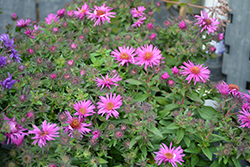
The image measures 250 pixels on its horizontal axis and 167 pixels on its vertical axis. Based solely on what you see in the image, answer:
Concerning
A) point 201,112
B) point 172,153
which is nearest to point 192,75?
point 201,112

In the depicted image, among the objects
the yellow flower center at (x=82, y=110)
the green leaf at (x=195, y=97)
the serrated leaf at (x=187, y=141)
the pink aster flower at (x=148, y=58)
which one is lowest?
the serrated leaf at (x=187, y=141)

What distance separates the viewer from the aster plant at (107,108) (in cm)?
109

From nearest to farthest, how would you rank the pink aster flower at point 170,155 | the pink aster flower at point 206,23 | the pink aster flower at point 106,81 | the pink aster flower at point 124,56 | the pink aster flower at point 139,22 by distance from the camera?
the pink aster flower at point 170,155
the pink aster flower at point 106,81
the pink aster flower at point 124,56
the pink aster flower at point 206,23
the pink aster flower at point 139,22

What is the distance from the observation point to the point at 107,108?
1181 millimetres

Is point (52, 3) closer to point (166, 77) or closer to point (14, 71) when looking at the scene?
point (14, 71)

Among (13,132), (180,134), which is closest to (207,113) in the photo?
(180,134)

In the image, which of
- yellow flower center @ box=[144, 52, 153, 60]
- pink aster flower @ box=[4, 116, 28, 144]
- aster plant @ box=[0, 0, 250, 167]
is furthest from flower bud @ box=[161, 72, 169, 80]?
pink aster flower @ box=[4, 116, 28, 144]

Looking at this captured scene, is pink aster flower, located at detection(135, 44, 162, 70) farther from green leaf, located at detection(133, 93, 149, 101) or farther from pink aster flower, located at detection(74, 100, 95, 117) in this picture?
pink aster flower, located at detection(74, 100, 95, 117)

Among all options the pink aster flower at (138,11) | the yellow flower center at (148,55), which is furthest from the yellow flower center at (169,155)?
the pink aster flower at (138,11)

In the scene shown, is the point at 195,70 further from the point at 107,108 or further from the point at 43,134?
the point at 43,134

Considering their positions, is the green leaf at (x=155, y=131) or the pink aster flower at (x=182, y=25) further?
the pink aster flower at (x=182, y=25)

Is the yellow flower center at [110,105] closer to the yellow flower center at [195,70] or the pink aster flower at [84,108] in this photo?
the pink aster flower at [84,108]

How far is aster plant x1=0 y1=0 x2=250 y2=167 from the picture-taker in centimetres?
109

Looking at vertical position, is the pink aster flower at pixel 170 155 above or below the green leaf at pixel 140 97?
below
